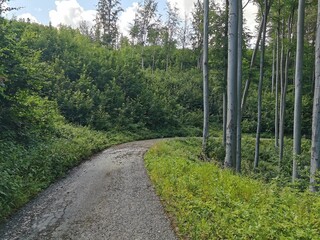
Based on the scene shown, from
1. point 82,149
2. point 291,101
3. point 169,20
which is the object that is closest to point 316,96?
point 82,149

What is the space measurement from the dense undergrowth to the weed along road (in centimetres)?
40

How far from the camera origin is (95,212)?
6.34m

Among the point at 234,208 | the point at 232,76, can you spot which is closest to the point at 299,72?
the point at 232,76

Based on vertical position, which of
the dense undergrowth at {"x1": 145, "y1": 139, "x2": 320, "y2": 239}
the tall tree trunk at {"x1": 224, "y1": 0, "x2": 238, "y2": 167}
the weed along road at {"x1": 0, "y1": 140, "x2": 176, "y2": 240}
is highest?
the tall tree trunk at {"x1": 224, "y1": 0, "x2": 238, "y2": 167}

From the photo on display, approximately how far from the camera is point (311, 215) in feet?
13.3

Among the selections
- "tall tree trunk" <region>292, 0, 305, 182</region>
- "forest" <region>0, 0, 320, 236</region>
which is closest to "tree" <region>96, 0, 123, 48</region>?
"forest" <region>0, 0, 320, 236</region>

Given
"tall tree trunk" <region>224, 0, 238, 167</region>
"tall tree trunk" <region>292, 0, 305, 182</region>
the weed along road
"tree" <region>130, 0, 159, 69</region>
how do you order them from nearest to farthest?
the weed along road < "tall tree trunk" <region>224, 0, 238, 167</region> < "tall tree trunk" <region>292, 0, 305, 182</region> < "tree" <region>130, 0, 159, 69</region>

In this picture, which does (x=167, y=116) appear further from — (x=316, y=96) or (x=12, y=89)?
(x=316, y=96)

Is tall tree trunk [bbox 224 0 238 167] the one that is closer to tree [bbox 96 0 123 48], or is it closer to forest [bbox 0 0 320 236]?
forest [bbox 0 0 320 236]

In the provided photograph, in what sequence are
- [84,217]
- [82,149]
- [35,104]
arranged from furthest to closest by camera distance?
[82,149]
[35,104]
[84,217]

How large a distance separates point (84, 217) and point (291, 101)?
29745mm

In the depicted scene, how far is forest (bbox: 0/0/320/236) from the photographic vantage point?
337 inches

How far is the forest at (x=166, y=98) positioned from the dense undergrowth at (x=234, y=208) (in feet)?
0.17

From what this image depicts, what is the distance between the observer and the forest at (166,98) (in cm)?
857
